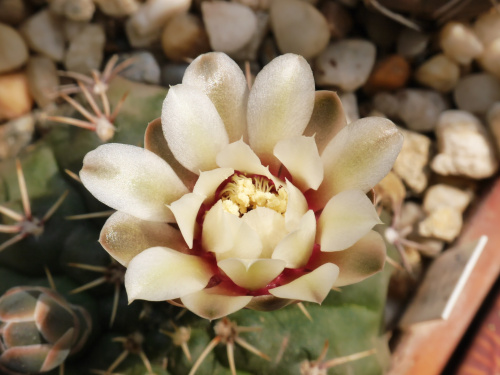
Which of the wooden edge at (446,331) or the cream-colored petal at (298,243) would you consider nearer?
the cream-colored petal at (298,243)

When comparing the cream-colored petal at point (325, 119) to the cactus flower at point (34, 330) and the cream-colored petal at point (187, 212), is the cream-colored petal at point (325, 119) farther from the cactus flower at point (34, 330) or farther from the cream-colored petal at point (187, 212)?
the cactus flower at point (34, 330)

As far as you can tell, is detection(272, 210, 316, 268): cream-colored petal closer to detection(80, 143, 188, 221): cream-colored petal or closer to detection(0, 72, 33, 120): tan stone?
detection(80, 143, 188, 221): cream-colored petal

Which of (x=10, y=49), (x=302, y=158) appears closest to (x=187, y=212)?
(x=302, y=158)

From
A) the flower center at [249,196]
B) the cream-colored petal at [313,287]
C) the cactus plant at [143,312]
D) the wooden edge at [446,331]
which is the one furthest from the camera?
the wooden edge at [446,331]

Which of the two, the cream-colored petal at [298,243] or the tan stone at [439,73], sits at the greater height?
the cream-colored petal at [298,243]

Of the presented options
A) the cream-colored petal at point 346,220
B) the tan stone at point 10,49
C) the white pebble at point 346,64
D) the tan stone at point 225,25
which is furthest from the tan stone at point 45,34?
the cream-colored petal at point 346,220

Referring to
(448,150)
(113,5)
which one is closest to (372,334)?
(448,150)

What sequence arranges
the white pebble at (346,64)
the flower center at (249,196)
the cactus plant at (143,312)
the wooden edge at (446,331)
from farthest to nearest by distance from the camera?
the white pebble at (346,64) < the wooden edge at (446,331) < the cactus plant at (143,312) < the flower center at (249,196)

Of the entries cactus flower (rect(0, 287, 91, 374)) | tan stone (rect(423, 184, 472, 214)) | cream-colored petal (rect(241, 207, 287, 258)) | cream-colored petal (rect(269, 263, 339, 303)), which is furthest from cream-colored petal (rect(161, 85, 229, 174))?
tan stone (rect(423, 184, 472, 214))

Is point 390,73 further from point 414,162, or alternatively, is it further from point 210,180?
point 210,180
